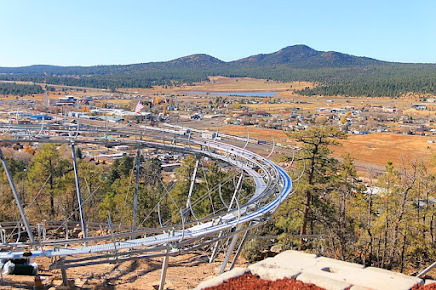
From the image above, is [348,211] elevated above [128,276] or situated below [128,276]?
above

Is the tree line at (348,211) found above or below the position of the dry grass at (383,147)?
above

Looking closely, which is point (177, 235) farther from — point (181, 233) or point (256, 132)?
point (256, 132)

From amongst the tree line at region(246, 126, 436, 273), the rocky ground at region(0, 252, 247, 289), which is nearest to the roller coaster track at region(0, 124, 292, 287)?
the rocky ground at region(0, 252, 247, 289)

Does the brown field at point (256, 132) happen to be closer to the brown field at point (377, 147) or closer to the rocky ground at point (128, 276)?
the brown field at point (377, 147)

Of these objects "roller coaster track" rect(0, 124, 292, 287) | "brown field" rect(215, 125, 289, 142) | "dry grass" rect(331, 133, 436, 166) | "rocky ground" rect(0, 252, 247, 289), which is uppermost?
"roller coaster track" rect(0, 124, 292, 287)

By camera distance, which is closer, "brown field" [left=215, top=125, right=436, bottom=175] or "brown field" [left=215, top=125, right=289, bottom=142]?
"brown field" [left=215, top=125, right=436, bottom=175]

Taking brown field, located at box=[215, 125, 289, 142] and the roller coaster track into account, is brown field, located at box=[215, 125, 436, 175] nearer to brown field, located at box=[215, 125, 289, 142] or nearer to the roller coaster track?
brown field, located at box=[215, 125, 289, 142]

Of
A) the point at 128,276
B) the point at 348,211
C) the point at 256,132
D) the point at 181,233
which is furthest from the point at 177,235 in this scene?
the point at 256,132

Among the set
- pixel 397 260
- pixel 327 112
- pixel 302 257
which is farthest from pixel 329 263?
pixel 327 112

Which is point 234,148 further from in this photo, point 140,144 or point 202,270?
point 202,270

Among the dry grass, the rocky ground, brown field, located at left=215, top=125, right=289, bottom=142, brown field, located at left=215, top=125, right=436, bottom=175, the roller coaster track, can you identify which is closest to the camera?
the roller coaster track

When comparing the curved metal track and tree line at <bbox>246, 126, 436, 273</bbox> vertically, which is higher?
the curved metal track

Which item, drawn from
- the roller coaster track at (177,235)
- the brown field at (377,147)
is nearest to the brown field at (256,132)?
the brown field at (377,147)
